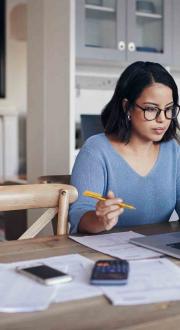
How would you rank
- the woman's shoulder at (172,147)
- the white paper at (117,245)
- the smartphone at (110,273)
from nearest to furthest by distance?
the smartphone at (110,273) < the white paper at (117,245) < the woman's shoulder at (172,147)

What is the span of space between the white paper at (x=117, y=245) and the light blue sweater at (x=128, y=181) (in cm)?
25

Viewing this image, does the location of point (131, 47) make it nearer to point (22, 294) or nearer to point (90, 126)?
point (90, 126)

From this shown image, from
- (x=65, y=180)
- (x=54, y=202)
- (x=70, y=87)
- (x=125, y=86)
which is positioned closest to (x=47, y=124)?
(x=70, y=87)

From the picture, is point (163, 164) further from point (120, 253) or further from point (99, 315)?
point (99, 315)

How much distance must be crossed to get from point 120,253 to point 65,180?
2.62ft

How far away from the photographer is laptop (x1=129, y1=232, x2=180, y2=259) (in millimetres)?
979

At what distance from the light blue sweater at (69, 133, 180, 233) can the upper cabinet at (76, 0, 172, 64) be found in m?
1.32

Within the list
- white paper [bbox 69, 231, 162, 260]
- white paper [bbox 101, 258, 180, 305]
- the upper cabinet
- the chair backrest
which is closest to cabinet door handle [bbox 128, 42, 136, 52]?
the upper cabinet

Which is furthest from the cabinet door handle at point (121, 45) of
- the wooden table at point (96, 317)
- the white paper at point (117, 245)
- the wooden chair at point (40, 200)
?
the wooden table at point (96, 317)

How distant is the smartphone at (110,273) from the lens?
76 centimetres

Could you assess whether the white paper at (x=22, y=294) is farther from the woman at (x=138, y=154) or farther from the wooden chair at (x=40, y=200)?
the woman at (x=138, y=154)

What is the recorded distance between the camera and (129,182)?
1.49 meters

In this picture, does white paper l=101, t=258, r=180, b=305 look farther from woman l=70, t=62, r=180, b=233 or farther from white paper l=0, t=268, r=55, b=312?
woman l=70, t=62, r=180, b=233

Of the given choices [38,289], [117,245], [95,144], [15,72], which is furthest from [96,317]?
[15,72]
